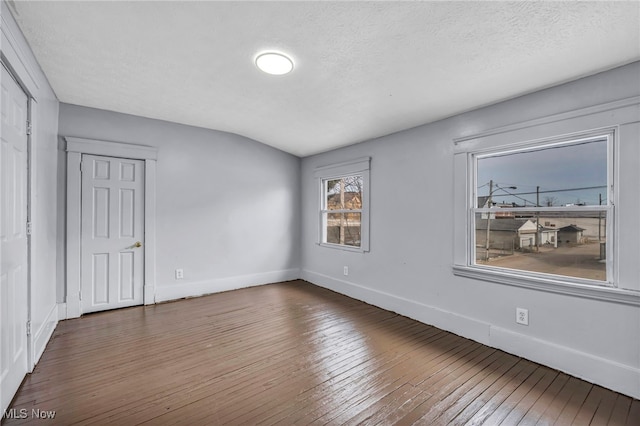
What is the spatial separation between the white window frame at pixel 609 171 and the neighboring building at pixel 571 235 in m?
0.20

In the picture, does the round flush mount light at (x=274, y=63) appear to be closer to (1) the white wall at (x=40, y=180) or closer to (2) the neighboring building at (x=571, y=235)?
(1) the white wall at (x=40, y=180)

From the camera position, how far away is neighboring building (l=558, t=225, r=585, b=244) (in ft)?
7.68

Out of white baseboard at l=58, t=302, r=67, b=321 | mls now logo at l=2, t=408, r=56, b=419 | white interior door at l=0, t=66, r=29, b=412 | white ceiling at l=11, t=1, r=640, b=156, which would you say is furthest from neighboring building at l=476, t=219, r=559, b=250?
white baseboard at l=58, t=302, r=67, b=321

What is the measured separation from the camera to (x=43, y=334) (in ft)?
8.54

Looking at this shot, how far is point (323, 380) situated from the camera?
7.09 feet

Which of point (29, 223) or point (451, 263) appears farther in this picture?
point (451, 263)

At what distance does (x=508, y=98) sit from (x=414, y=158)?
108 centimetres

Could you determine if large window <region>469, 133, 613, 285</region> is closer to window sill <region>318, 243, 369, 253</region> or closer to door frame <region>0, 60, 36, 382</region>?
window sill <region>318, 243, 369, 253</region>

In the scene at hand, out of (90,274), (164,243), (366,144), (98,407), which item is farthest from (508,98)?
(90,274)

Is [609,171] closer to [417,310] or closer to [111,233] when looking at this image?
[417,310]

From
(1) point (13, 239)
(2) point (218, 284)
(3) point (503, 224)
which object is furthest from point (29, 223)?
(3) point (503, 224)

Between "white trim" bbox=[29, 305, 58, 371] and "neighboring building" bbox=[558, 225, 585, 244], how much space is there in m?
4.35

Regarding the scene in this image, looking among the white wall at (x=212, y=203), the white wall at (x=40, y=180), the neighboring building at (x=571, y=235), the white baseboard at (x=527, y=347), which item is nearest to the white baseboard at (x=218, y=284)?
the white wall at (x=212, y=203)

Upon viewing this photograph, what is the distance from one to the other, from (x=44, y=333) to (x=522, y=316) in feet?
14.0
